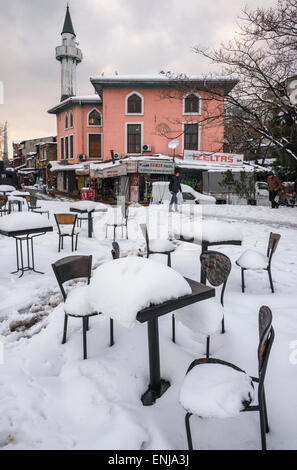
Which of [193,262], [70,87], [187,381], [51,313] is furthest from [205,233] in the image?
[70,87]

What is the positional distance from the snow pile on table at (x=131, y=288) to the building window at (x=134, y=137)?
20813 mm

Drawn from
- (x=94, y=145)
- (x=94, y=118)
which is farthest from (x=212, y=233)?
(x=94, y=118)

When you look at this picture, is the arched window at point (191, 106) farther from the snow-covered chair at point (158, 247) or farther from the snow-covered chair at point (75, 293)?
the snow-covered chair at point (75, 293)

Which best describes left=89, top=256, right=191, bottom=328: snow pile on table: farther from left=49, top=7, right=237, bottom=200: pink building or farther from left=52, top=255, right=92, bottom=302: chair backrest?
left=49, top=7, right=237, bottom=200: pink building

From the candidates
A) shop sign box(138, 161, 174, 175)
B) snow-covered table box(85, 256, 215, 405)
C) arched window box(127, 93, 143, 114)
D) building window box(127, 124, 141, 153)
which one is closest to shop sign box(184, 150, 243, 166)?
shop sign box(138, 161, 174, 175)

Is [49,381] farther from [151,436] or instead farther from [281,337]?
[281,337]

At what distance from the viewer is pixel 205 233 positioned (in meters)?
4.76

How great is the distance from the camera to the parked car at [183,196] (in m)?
15.5

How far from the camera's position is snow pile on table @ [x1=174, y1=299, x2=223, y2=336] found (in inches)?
111

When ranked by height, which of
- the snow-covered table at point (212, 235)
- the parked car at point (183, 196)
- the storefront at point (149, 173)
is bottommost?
the snow-covered table at point (212, 235)

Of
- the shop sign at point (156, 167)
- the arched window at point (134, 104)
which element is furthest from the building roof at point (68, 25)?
the shop sign at point (156, 167)

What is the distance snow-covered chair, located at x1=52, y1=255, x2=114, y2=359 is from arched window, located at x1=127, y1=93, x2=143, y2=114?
2064cm

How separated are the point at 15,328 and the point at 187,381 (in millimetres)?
2531

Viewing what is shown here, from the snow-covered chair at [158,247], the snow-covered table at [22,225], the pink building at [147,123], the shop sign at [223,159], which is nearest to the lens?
the snow-covered table at [22,225]
